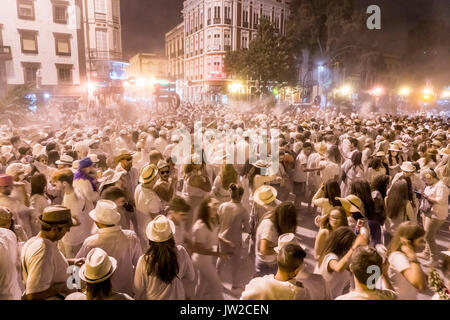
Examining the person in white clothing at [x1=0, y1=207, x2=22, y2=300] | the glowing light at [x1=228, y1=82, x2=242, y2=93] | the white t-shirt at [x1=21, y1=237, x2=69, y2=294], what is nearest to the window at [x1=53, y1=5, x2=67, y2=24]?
the glowing light at [x1=228, y1=82, x2=242, y2=93]

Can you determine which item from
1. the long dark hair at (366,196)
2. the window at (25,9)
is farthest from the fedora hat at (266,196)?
the window at (25,9)

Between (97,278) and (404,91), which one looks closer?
(97,278)

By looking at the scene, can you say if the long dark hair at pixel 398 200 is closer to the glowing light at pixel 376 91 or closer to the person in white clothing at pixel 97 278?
the person in white clothing at pixel 97 278

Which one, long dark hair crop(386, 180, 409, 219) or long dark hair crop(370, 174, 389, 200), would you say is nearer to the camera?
long dark hair crop(386, 180, 409, 219)

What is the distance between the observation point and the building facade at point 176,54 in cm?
5478

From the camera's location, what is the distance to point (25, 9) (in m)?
28.6

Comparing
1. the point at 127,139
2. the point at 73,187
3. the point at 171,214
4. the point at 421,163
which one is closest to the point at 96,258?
the point at 171,214

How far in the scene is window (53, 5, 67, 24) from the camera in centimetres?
2995

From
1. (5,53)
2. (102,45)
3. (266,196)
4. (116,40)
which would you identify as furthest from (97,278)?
(102,45)

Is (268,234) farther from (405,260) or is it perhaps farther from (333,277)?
(405,260)

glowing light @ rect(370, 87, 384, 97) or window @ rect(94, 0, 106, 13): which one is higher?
window @ rect(94, 0, 106, 13)

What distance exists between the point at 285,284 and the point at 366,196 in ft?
7.65

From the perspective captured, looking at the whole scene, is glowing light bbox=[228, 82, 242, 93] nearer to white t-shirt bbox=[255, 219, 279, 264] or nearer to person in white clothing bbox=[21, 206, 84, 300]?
white t-shirt bbox=[255, 219, 279, 264]

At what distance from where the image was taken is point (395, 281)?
2994 millimetres
